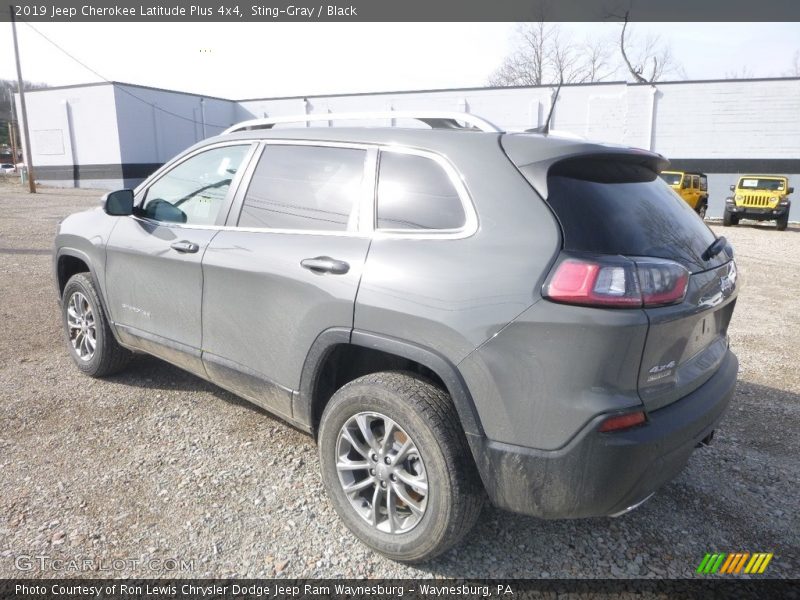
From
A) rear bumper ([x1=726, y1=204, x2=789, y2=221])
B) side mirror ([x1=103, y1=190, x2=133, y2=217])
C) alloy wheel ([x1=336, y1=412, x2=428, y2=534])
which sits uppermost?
side mirror ([x1=103, y1=190, x2=133, y2=217])

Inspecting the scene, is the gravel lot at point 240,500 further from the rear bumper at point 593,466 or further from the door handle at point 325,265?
the door handle at point 325,265

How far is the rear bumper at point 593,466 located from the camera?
82.5 inches

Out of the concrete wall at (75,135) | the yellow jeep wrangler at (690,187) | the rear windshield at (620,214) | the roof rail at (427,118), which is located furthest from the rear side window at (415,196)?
the concrete wall at (75,135)

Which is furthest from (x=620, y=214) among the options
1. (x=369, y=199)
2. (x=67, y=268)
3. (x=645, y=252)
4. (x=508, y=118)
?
(x=508, y=118)

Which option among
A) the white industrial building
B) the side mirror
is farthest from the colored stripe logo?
the white industrial building

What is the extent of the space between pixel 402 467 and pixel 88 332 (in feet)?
10.2

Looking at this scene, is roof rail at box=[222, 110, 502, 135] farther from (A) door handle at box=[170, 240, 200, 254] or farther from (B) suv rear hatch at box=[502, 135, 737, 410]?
(A) door handle at box=[170, 240, 200, 254]

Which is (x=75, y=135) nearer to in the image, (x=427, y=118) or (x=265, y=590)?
(x=427, y=118)

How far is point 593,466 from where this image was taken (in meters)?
2.10

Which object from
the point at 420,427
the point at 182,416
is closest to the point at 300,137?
the point at 420,427

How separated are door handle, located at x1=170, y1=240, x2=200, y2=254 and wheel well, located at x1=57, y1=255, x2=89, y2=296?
5.40ft

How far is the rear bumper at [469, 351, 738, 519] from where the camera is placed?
2.10 m

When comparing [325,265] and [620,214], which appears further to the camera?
[325,265]

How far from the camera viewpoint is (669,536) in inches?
111
